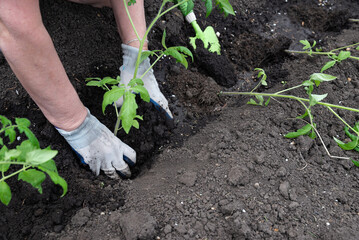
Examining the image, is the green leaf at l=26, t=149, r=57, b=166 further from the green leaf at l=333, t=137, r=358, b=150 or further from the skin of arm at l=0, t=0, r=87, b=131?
the green leaf at l=333, t=137, r=358, b=150

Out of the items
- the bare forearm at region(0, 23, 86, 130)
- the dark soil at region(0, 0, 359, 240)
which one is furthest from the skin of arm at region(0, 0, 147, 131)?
the dark soil at region(0, 0, 359, 240)

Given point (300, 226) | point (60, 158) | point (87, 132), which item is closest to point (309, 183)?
point (300, 226)

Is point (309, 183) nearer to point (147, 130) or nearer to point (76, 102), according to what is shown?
point (147, 130)

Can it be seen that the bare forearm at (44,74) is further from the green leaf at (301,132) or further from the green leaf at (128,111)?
the green leaf at (301,132)

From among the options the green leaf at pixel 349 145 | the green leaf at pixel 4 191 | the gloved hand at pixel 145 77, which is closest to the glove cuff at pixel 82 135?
the gloved hand at pixel 145 77

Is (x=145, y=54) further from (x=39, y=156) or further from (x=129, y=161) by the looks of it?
(x=39, y=156)

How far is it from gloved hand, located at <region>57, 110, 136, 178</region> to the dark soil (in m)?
0.07

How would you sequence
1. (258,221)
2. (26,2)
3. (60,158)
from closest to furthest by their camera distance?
(26,2) → (258,221) → (60,158)

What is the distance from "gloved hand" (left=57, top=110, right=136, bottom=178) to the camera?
1798mm

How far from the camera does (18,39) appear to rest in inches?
54.9

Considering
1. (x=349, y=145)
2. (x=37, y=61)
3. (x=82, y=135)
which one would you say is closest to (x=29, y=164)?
(x=37, y=61)

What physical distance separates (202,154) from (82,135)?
2.16 feet

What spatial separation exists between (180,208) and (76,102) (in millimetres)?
747

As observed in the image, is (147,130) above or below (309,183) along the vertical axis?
above
